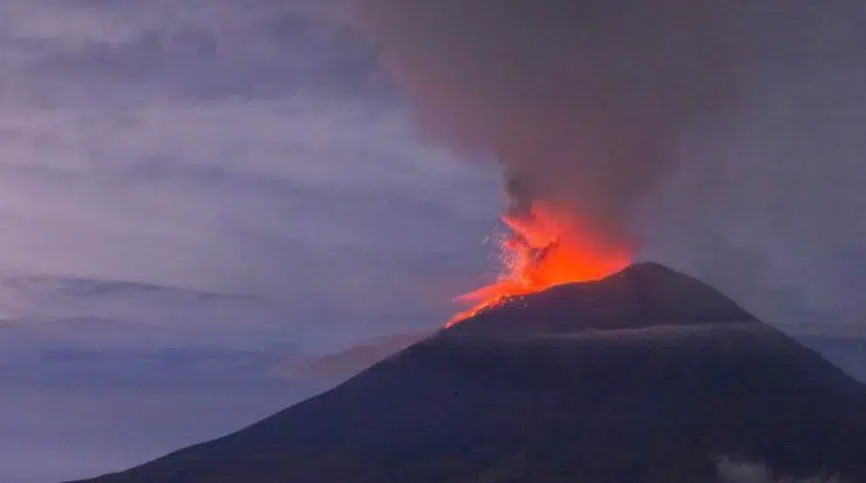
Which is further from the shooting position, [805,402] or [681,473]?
[805,402]

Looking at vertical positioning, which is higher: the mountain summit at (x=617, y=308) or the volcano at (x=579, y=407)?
the mountain summit at (x=617, y=308)

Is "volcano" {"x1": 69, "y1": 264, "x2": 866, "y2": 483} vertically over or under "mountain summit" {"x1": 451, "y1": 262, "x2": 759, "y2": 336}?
under

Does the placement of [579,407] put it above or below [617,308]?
below

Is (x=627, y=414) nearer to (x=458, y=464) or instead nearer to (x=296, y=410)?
(x=458, y=464)

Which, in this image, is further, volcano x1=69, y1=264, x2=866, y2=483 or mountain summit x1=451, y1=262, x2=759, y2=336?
mountain summit x1=451, y1=262, x2=759, y2=336

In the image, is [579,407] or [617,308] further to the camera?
[617,308]

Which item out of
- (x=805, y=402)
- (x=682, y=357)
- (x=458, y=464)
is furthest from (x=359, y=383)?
(x=805, y=402)

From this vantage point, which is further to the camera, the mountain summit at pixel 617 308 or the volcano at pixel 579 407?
the mountain summit at pixel 617 308

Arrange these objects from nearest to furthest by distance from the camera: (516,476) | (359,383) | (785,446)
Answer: (516,476)
(785,446)
(359,383)
